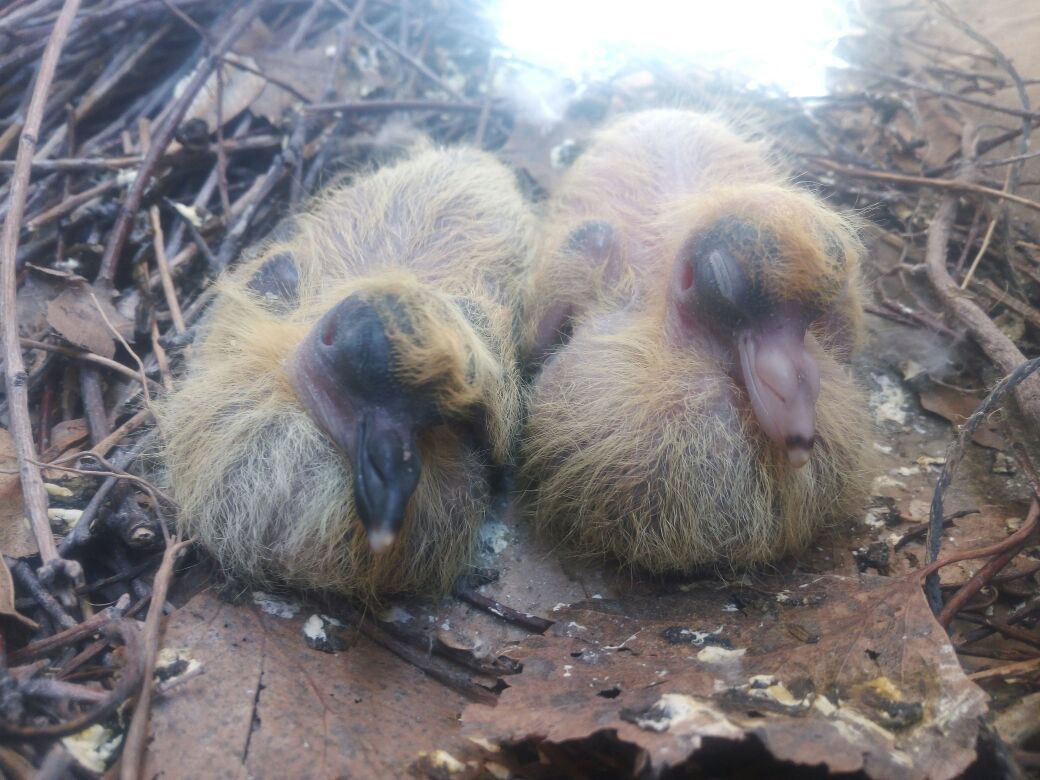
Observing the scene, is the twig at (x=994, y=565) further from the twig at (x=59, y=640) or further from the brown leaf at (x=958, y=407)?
the twig at (x=59, y=640)

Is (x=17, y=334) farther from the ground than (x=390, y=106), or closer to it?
closer to it

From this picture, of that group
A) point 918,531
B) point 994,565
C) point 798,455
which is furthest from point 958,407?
point 798,455

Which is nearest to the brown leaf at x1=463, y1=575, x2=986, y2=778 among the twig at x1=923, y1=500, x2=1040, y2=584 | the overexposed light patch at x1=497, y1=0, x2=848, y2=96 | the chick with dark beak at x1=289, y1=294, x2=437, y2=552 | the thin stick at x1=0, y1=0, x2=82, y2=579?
the twig at x1=923, y1=500, x2=1040, y2=584

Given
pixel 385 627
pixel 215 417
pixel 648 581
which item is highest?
pixel 215 417

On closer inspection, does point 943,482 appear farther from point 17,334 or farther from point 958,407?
point 17,334

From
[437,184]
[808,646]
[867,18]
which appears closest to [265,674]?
[808,646]

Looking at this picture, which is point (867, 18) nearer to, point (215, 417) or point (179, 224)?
point (179, 224)
